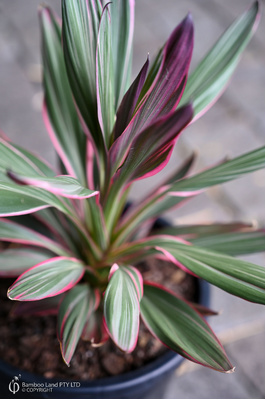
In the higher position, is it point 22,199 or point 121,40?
point 121,40

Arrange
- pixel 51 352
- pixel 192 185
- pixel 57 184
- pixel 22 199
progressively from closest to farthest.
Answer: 1. pixel 57 184
2. pixel 22 199
3. pixel 192 185
4. pixel 51 352

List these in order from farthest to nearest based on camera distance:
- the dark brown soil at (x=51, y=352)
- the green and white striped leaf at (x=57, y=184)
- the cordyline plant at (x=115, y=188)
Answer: the dark brown soil at (x=51, y=352)
the cordyline plant at (x=115, y=188)
the green and white striped leaf at (x=57, y=184)

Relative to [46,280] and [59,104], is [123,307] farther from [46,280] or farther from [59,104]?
[59,104]

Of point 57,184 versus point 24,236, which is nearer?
point 57,184

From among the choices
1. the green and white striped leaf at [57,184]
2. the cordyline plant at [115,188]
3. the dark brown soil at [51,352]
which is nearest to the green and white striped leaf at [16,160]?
the cordyline plant at [115,188]

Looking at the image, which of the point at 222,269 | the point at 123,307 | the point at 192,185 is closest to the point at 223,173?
the point at 192,185

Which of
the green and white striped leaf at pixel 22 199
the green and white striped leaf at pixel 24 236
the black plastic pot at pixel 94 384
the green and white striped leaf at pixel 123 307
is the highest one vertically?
the green and white striped leaf at pixel 22 199

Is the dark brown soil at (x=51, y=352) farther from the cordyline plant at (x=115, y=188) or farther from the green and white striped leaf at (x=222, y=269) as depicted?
the green and white striped leaf at (x=222, y=269)

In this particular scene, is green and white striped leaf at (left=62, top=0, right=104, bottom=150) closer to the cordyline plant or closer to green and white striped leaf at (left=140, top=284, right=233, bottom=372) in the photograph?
the cordyline plant
